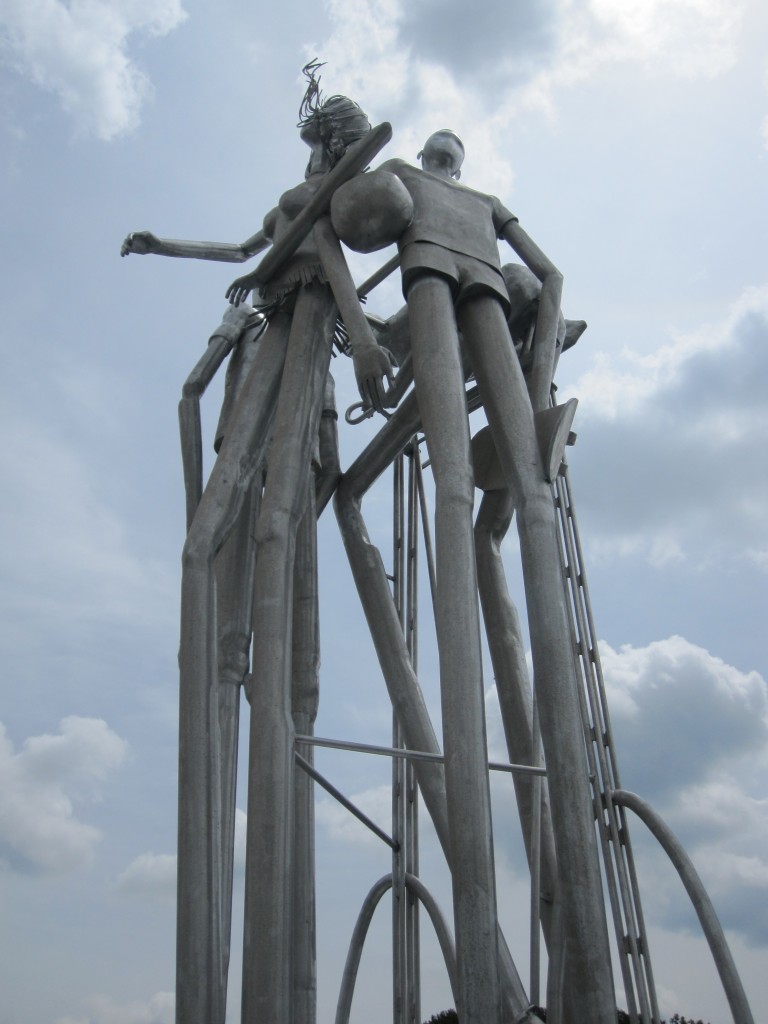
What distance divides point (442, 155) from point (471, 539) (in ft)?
14.1

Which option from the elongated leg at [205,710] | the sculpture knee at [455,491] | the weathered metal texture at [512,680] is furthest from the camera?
the weathered metal texture at [512,680]

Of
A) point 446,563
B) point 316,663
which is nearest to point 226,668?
point 316,663

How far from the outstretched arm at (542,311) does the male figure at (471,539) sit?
0.5 inches

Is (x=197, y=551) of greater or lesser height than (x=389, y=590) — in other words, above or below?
below

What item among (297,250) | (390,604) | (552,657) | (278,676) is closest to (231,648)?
(390,604)

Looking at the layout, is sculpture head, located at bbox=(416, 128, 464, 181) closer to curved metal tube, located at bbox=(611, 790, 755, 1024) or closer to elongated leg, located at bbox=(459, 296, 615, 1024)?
elongated leg, located at bbox=(459, 296, 615, 1024)

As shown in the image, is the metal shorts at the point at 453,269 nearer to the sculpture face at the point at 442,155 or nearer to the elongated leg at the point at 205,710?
the elongated leg at the point at 205,710

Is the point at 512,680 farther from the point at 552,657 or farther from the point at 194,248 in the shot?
the point at 194,248

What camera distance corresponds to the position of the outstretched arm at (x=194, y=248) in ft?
34.8

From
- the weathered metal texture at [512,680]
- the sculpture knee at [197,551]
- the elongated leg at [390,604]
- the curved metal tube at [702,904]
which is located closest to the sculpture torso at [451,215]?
the elongated leg at [390,604]

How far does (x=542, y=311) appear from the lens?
9359 mm

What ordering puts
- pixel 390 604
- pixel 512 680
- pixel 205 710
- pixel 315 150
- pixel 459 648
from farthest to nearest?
pixel 315 150 < pixel 390 604 < pixel 512 680 < pixel 205 710 < pixel 459 648

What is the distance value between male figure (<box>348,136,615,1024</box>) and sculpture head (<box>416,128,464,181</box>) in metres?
0.01

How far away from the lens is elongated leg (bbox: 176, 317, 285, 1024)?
7164mm
